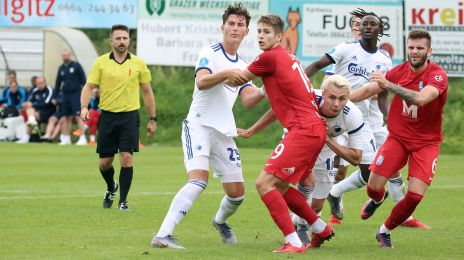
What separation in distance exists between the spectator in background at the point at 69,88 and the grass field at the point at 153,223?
26.2 feet

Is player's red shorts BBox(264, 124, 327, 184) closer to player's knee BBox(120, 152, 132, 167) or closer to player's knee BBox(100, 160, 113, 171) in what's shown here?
player's knee BBox(120, 152, 132, 167)

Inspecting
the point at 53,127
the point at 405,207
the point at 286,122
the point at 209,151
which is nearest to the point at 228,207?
the point at 209,151

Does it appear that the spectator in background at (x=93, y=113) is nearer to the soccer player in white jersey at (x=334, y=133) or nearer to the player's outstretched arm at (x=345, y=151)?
the soccer player in white jersey at (x=334, y=133)

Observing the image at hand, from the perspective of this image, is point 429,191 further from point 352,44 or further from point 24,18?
point 24,18

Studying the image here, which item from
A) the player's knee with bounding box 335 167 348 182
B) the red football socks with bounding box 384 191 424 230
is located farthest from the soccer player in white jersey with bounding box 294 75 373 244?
the player's knee with bounding box 335 167 348 182

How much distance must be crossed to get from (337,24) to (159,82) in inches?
235

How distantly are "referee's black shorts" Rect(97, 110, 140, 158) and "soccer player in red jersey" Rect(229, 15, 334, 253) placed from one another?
A: 4483 mm

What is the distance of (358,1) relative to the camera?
3072 centimetres

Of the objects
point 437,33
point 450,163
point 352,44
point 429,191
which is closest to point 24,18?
point 437,33

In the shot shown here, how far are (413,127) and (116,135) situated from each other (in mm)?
4797

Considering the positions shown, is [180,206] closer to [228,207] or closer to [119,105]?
[228,207]

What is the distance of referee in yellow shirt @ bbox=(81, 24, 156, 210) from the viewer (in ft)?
46.5

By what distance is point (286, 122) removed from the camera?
999cm

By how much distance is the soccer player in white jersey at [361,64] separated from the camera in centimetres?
1299
